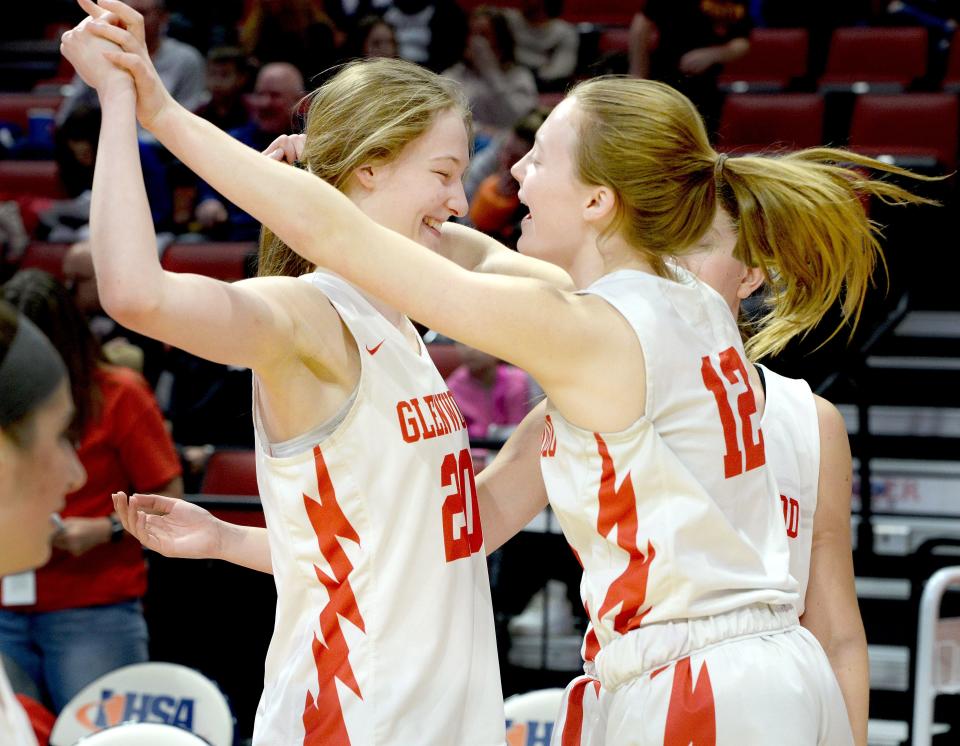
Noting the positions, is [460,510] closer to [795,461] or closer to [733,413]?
[733,413]

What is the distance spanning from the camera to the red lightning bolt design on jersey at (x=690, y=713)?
2023 millimetres

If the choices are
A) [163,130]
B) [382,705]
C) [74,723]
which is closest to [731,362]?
[382,705]

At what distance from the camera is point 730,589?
6.85 feet

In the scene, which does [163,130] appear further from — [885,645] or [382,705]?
[885,645]

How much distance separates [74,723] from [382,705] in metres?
2.01

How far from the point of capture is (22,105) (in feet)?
30.6

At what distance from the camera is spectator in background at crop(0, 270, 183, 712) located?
4.07 metres

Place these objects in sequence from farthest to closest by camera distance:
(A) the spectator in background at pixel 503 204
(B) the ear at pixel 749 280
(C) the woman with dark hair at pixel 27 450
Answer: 1. (A) the spectator in background at pixel 503 204
2. (B) the ear at pixel 749 280
3. (C) the woman with dark hair at pixel 27 450

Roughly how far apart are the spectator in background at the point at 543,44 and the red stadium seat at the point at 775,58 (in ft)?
3.21

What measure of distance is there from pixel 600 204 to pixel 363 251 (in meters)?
0.44

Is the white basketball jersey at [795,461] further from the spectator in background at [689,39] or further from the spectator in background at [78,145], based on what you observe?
the spectator in background at [78,145]

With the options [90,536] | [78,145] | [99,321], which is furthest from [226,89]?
[90,536]

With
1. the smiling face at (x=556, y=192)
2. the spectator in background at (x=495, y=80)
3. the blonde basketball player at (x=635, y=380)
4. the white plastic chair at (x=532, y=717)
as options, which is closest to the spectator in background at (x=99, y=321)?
the spectator in background at (x=495, y=80)

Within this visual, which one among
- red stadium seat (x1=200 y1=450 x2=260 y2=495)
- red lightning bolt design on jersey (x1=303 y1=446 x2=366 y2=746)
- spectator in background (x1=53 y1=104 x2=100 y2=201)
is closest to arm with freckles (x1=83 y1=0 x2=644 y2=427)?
red lightning bolt design on jersey (x1=303 y1=446 x2=366 y2=746)
